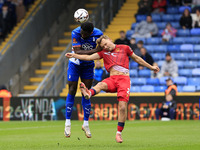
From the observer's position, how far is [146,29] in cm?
2372

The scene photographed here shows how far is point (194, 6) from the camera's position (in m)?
24.6

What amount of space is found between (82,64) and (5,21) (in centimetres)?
1440

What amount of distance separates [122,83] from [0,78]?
A: 1354cm

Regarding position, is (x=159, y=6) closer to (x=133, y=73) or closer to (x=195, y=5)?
(x=195, y=5)

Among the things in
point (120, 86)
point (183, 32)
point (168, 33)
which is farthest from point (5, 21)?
point (120, 86)

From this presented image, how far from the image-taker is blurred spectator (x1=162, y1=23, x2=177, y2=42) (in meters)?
23.2

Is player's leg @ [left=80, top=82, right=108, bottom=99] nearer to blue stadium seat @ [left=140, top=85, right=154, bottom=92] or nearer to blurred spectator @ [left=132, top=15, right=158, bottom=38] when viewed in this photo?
blue stadium seat @ [left=140, top=85, right=154, bottom=92]

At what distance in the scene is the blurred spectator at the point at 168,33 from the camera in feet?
76.0

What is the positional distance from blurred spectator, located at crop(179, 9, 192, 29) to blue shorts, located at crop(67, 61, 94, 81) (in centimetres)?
1234

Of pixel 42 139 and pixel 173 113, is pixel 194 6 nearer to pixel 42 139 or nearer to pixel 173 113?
pixel 173 113

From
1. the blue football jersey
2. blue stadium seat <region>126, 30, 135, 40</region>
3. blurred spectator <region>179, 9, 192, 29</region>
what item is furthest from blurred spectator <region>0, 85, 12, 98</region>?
the blue football jersey

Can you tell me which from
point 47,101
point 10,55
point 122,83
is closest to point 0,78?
point 10,55

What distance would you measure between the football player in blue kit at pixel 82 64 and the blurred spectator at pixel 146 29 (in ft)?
40.6

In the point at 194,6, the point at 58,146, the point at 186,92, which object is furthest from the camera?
the point at 194,6
